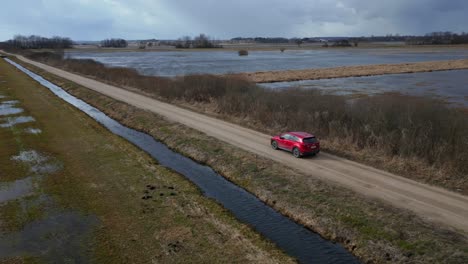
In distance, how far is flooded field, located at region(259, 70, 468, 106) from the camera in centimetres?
5481

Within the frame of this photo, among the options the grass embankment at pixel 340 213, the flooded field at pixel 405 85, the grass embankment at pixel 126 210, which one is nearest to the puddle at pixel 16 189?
the grass embankment at pixel 126 210

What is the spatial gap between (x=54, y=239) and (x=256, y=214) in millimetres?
8754

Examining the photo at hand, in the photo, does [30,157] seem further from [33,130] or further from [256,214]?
[256,214]

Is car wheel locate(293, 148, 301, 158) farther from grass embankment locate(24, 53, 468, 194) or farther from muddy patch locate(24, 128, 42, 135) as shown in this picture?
muddy patch locate(24, 128, 42, 135)

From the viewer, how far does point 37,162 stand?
26328 millimetres

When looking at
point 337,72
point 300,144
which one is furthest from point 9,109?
point 337,72

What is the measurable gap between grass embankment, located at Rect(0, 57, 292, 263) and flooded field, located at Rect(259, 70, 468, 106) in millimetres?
38129

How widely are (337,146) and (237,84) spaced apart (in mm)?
20764

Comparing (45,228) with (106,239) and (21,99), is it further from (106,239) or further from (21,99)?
(21,99)

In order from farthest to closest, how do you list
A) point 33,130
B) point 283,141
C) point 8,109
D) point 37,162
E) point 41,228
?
point 8,109 → point 33,130 → point 283,141 → point 37,162 → point 41,228

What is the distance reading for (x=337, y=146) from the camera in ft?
92.1

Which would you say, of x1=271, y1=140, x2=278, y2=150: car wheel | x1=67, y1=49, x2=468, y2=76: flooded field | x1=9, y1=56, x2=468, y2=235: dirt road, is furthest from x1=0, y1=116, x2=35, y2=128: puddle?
x1=67, y1=49, x2=468, y2=76: flooded field

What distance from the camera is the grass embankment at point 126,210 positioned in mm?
15195

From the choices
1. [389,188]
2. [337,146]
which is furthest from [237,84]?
[389,188]
